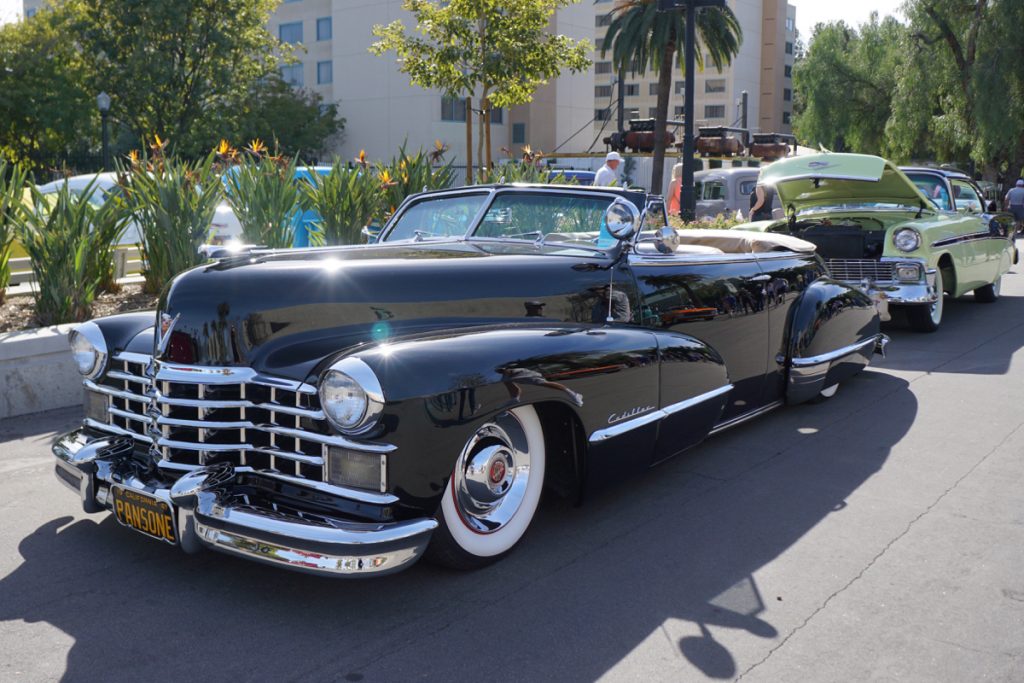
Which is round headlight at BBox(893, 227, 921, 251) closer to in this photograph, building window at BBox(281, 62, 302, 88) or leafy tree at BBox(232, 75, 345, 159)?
leafy tree at BBox(232, 75, 345, 159)

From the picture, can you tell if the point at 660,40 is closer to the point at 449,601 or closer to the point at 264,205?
the point at 264,205

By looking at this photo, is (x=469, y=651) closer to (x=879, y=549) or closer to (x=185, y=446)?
(x=185, y=446)

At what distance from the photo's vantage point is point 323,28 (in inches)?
1844

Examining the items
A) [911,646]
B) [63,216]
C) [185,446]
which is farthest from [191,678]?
[63,216]

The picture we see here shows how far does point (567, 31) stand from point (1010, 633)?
44.3m

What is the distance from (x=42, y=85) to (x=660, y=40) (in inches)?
797

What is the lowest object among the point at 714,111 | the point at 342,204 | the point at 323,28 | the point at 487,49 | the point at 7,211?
the point at 7,211

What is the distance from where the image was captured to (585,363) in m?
3.92

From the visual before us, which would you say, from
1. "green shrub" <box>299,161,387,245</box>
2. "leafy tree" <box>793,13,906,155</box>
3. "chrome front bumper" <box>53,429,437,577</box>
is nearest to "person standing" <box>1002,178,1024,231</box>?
"green shrub" <box>299,161,387,245</box>

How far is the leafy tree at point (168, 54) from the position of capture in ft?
103

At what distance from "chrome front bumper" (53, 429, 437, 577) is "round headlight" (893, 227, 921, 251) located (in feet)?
24.6

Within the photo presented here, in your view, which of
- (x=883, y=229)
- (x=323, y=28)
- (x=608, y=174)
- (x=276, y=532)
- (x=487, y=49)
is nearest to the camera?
(x=276, y=532)

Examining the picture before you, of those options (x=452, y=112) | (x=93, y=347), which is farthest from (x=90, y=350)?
(x=452, y=112)

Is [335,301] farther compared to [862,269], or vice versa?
[862,269]
